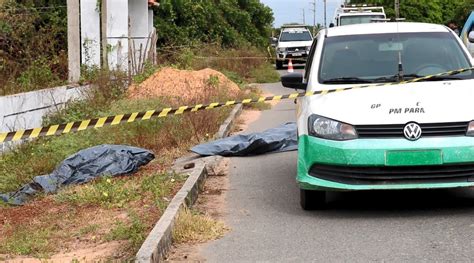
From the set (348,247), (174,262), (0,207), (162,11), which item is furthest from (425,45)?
(162,11)

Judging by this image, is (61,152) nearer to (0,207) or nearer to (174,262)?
(0,207)

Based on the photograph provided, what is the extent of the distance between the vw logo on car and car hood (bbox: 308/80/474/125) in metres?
0.04

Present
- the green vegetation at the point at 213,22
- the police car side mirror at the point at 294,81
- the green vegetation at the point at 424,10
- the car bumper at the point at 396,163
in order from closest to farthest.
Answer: the car bumper at the point at 396,163 < the police car side mirror at the point at 294,81 < the green vegetation at the point at 213,22 < the green vegetation at the point at 424,10

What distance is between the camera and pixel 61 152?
34.3ft

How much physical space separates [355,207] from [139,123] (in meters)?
4.88

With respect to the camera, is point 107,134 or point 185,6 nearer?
point 107,134

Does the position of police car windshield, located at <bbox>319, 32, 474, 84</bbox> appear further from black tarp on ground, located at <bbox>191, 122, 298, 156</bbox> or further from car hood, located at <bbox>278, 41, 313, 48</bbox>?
car hood, located at <bbox>278, 41, 313, 48</bbox>

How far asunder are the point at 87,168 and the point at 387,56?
3.78 m

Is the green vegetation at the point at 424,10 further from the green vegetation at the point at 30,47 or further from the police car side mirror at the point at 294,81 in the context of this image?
the police car side mirror at the point at 294,81

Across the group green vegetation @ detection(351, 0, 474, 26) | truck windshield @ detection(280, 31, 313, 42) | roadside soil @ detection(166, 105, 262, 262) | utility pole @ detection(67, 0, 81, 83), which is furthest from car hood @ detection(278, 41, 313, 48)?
roadside soil @ detection(166, 105, 262, 262)

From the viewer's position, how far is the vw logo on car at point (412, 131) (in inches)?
243

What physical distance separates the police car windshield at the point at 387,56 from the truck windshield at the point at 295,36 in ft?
91.8

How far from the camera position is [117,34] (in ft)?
60.5

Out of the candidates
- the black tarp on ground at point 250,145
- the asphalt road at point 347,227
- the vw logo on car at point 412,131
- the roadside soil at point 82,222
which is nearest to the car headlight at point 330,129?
the vw logo on car at point 412,131
